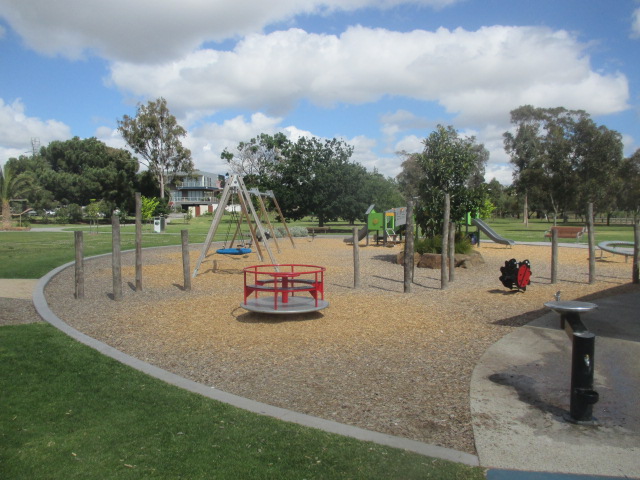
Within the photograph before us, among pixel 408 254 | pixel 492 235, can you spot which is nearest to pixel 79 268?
pixel 408 254

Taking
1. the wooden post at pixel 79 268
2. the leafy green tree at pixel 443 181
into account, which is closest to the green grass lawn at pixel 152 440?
the wooden post at pixel 79 268

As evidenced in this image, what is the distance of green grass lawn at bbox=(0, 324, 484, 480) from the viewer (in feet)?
11.4

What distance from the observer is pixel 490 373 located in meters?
5.75

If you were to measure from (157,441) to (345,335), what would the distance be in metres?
3.98

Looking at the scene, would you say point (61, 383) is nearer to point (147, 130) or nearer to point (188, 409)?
point (188, 409)

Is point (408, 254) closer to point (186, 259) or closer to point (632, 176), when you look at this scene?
point (186, 259)

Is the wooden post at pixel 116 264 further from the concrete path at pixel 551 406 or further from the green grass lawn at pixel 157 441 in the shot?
the concrete path at pixel 551 406

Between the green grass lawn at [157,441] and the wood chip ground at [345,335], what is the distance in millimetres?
561

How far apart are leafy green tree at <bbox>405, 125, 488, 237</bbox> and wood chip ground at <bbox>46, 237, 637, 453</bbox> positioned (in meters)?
3.05

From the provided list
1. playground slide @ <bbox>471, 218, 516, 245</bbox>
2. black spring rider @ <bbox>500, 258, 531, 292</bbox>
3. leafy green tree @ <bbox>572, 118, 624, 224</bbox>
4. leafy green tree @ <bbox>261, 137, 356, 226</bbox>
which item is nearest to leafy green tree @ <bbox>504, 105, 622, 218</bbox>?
leafy green tree @ <bbox>572, 118, 624, 224</bbox>

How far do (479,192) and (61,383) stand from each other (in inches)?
556

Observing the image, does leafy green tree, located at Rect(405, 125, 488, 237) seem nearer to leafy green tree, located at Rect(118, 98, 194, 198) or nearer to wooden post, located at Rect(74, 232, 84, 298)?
wooden post, located at Rect(74, 232, 84, 298)

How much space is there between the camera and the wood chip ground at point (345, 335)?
4.91m

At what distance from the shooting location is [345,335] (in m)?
7.56
